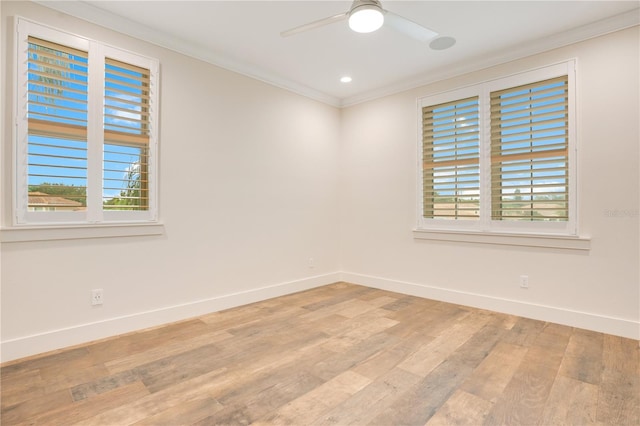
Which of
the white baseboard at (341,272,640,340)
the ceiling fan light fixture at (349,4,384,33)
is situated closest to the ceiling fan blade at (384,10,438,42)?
the ceiling fan light fixture at (349,4,384,33)

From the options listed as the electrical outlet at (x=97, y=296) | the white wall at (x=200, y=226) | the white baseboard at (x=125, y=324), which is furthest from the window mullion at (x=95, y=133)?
the white baseboard at (x=125, y=324)

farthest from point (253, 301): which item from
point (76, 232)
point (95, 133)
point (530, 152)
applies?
point (530, 152)

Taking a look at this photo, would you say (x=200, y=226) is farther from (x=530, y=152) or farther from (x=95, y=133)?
(x=530, y=152)

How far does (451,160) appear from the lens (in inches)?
155

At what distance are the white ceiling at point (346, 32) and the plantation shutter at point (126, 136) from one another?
40cm

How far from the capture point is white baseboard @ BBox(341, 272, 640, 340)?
2912mm

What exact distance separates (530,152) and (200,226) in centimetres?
338

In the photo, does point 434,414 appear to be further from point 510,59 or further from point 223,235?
point 510,59

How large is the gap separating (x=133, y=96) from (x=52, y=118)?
0.66m

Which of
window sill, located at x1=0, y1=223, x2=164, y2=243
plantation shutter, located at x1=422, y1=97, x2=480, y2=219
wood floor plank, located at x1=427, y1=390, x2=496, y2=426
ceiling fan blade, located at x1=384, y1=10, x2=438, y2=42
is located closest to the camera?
wood floor plank, located at x1=427, y1=390, x2=496, y2=426

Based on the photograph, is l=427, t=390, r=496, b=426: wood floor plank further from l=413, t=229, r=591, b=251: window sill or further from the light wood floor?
l=413, t=229, r=591, b=251: window sill

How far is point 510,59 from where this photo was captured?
3.50 metres

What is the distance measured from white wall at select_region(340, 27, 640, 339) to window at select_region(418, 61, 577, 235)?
0.40 feet

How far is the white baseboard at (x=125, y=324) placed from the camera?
2469 mm
